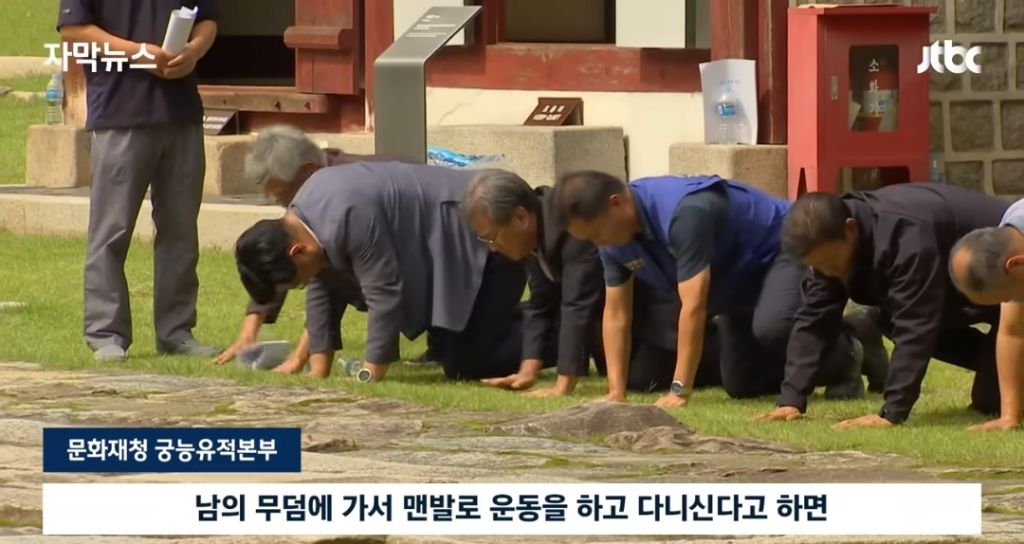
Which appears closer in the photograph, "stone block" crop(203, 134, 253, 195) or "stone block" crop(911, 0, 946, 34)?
"stone block" crop(911, 0, 946, 34)

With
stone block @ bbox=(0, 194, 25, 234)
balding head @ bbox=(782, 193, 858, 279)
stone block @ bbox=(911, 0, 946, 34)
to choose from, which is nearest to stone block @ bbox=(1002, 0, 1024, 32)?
stone block @ bbox=(911, 0, 946, 34)

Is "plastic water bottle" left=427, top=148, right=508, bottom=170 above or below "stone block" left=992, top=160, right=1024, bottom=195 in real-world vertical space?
above

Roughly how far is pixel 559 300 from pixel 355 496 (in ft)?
10.3

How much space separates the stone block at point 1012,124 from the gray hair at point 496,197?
20.9ft

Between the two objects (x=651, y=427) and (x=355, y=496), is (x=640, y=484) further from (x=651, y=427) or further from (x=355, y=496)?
(x=651, y=427)

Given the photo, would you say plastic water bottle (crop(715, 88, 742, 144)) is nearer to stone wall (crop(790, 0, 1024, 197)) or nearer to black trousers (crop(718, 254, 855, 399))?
stone wall (crop(790, 0, 1024, 197))

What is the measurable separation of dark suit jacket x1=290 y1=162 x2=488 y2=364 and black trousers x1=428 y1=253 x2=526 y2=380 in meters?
0.09

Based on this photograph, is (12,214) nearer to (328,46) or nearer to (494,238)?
(328,46)

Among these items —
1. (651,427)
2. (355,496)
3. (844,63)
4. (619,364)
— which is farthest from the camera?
(844,63)

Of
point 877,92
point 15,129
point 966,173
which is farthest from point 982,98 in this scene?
point 15,129


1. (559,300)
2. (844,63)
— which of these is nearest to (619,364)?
(559,300)

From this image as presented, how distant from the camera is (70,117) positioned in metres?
16.5

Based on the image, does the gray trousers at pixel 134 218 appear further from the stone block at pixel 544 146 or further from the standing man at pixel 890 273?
the stone block at pixel 544 146

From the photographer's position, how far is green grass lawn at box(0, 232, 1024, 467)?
276 inches
